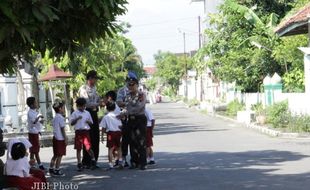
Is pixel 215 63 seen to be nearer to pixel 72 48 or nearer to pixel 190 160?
pixel 190 160

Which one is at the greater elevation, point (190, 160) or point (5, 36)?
point (5, 36)

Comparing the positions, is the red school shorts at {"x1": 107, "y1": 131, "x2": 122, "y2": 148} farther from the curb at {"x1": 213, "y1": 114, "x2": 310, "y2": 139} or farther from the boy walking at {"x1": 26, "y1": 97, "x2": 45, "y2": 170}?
the curb at {"x1": 213, "y1": 114, "x2": 310, "y2": 139}

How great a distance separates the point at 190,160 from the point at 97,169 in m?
2.24

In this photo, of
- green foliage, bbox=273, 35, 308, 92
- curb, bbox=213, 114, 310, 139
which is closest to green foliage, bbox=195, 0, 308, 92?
green foliage, bbox=273, 35, 308, 92

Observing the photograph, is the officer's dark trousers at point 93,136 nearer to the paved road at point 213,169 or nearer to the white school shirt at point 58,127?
the paved road at point 213,169

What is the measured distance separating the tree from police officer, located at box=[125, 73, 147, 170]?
13.3 feet

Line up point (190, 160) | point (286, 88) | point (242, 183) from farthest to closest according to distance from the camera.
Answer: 1. point (286, 88)
2. point (190, 160)
3. point (242, 183)

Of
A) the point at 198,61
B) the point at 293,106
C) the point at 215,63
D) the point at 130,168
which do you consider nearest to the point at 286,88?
the point at 293,106

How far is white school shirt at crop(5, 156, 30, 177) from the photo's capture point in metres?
7.82

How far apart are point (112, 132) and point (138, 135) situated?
0.58 m

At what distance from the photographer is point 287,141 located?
17828mm

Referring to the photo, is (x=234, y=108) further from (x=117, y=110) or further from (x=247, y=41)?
(x=117, y=110)

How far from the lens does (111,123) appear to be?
12008 mm

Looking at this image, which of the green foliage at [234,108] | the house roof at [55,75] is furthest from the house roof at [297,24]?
the green foliage at [234,108]
